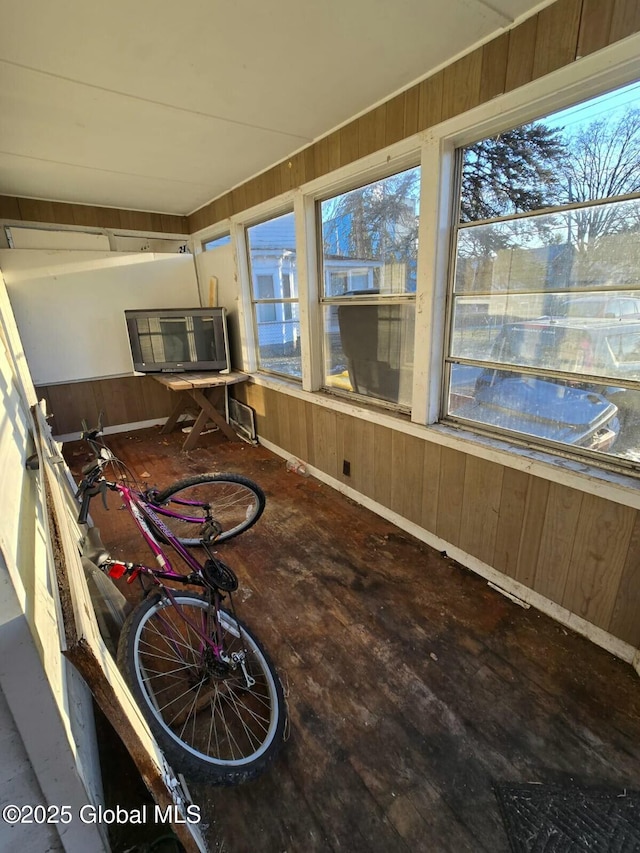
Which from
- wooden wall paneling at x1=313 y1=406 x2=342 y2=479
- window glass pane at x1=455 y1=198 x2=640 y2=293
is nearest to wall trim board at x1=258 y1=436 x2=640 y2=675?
wooden wall paneling at x1=313 y1=406 x2=342 y2=479

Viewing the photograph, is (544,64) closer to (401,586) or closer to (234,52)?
(234,52)

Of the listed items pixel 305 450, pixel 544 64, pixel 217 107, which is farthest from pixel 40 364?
pixel 544 64

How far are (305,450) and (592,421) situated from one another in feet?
6.96

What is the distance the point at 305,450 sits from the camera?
10.8 ft

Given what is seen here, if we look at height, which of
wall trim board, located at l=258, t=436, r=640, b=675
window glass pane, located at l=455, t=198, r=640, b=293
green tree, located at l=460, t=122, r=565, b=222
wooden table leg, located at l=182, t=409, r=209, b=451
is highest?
green tree, located at l=460, t=122, r=565, b=222

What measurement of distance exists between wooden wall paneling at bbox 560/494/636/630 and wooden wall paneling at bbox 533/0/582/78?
1.66 metres

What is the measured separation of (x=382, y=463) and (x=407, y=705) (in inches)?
53.6

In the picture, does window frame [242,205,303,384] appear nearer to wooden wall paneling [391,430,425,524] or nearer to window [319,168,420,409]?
window [319,168,420,409]

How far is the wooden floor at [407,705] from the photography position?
1133 mm

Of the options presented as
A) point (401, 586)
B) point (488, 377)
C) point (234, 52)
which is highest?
point (234, 52)

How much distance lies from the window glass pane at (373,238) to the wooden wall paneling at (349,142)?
0.19 metres

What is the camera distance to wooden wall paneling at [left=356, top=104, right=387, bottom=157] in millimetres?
2051

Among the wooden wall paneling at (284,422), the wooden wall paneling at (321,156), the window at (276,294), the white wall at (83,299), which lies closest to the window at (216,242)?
the white wall at (83,299)

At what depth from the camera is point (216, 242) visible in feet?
13.9
